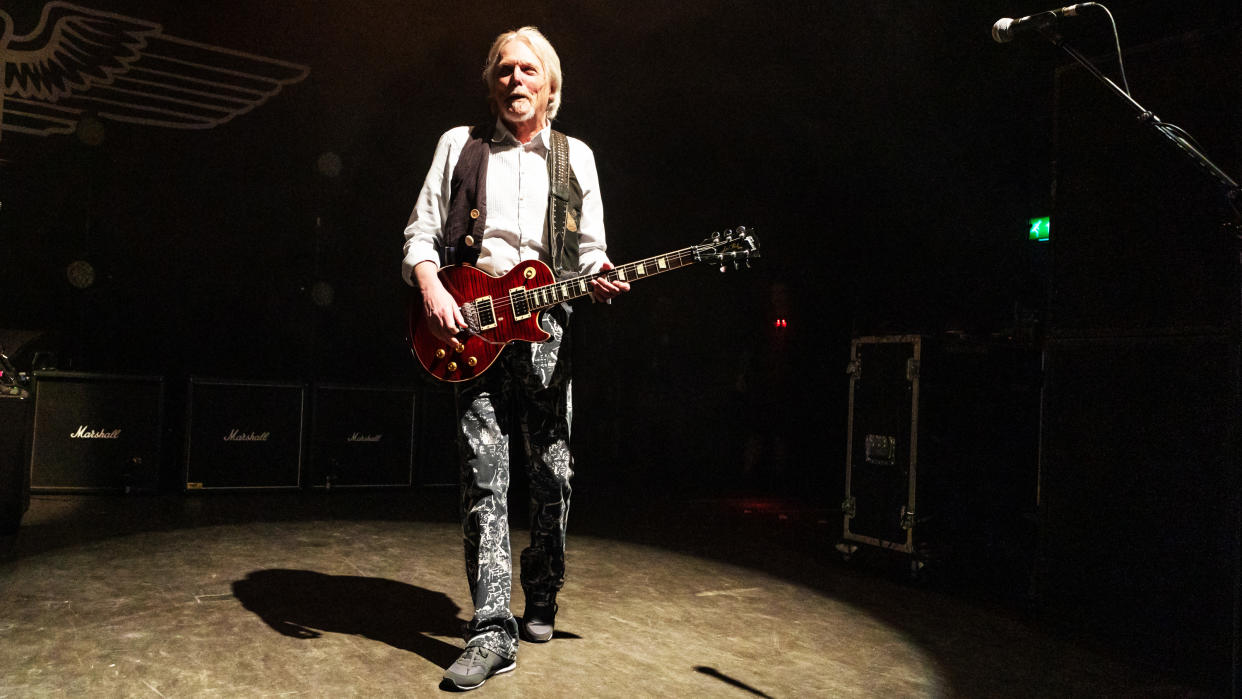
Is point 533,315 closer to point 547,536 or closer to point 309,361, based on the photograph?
point 547,536

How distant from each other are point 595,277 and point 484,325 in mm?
322

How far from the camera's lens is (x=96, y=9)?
5.05 m

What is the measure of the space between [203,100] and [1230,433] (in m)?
5.83

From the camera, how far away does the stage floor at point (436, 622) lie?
1.96 m

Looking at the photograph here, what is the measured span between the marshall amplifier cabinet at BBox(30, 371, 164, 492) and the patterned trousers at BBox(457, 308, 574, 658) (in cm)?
363

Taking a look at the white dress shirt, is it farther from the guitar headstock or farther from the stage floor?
the stage floor

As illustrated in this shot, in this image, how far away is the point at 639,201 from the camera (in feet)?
21.5

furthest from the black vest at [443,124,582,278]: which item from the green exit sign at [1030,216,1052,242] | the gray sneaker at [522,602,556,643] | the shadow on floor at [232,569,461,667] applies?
the green exit sign at [1030,216,1052,242]

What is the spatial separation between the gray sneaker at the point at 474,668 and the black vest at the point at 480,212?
3.23 feet

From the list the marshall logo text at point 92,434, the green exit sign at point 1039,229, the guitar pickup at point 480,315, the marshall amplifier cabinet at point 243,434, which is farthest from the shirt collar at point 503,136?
the green exit sign at point 1039,229

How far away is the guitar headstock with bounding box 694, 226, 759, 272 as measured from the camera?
227cm

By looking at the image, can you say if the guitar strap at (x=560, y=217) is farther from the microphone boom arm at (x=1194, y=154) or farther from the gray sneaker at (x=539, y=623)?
the microphone boom arm at (x=1194, y=154)

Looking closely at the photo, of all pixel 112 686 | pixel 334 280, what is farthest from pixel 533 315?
pixel 334 280

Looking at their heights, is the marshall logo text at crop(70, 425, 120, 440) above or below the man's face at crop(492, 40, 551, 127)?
below
